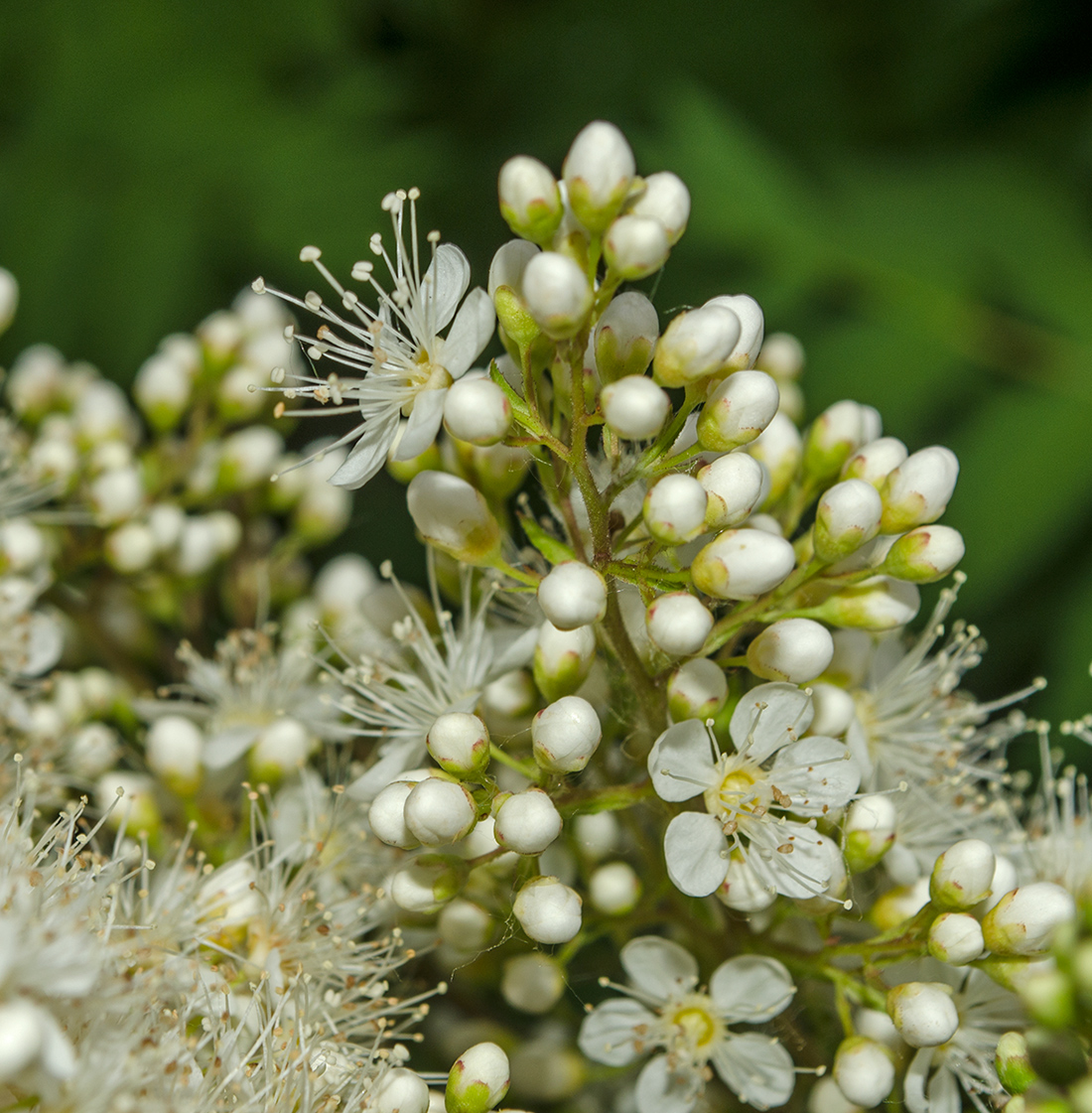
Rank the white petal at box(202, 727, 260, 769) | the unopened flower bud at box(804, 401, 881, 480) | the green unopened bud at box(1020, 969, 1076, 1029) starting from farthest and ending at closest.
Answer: the white petal at box(202, 727, 260, 769), the unopened flower bud at box(804, 401, 881, 480), the green unopened bud at box(1020, 969, 1076, 1029)

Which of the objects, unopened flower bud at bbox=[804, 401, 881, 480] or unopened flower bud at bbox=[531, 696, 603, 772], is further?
unopened flower bud at bbox=[804, 401, 881, 480]

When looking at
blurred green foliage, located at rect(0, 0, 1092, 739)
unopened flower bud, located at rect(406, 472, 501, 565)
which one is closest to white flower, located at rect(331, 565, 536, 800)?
unopened flower bud, located at rect(406, 472, 501, 565)

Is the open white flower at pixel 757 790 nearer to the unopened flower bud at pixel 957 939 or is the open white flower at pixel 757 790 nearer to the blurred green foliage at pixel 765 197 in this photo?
the unopened flower bud at pixel 957 939

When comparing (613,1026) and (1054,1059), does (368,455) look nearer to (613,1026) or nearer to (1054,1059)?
(613,1026)

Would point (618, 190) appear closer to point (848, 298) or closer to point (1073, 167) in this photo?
point (848, 298)

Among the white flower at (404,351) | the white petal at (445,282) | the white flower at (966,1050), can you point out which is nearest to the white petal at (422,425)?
the white flower at (404,351)

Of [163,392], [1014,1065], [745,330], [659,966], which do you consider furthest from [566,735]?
[163,392]

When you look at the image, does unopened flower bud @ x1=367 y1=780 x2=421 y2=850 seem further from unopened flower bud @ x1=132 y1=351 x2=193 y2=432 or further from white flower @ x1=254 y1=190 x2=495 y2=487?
unopened flower bud @ x1=132 y1=351 x2=193 y2=432
